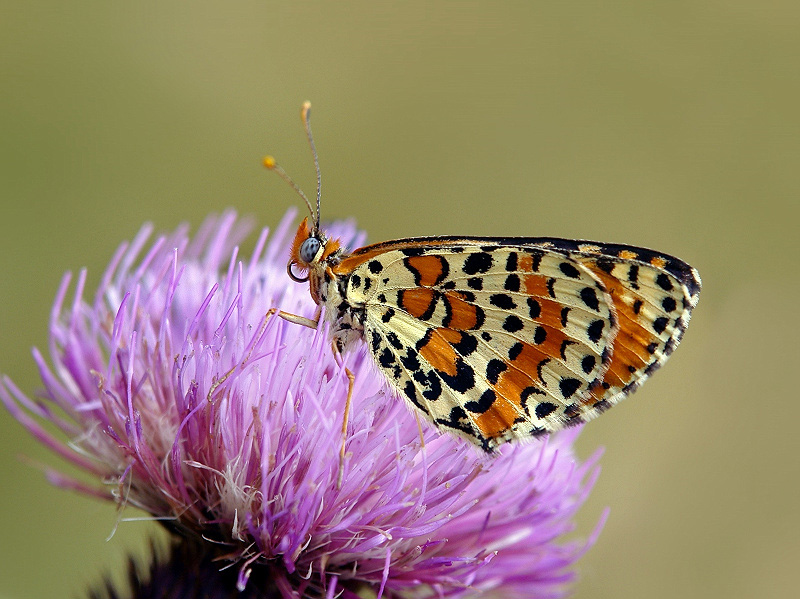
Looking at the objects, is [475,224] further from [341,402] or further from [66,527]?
[341,402]

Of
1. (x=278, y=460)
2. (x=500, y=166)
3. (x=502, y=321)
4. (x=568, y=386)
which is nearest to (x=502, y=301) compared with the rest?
(x=502, y=321)

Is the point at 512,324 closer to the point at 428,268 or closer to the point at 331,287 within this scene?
the point at 428,268

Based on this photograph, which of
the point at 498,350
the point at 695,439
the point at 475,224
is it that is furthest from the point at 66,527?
the point at 695,439

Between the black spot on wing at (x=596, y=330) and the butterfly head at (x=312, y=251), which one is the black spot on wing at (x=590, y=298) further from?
the butterfly head at (x=312, y=251)

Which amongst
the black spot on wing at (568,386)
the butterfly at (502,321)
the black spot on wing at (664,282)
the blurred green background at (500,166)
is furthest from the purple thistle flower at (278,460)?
the blurred green background at (500,166)

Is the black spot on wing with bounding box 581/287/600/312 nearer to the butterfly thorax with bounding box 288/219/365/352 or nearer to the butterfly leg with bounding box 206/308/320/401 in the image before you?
the butterfly thorax with bounding box 288/219/365/352
